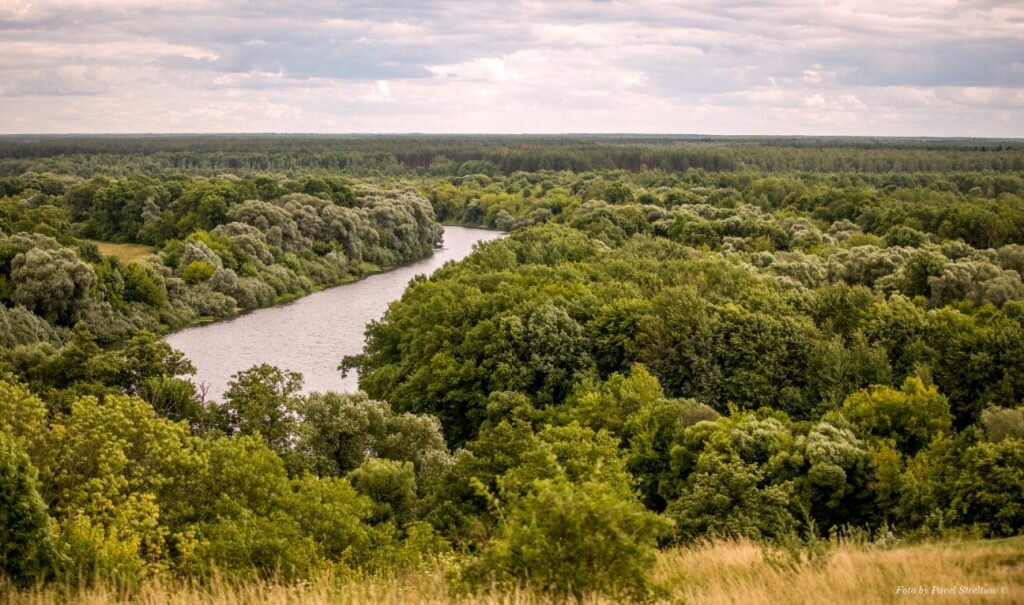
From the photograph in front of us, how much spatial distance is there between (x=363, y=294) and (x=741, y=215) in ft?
116

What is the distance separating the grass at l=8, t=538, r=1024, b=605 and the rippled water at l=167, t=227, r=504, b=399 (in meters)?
34.7

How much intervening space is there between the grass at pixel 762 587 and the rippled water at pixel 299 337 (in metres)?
34.7

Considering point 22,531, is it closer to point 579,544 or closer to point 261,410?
point 579,544

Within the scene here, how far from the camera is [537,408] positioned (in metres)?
40.2

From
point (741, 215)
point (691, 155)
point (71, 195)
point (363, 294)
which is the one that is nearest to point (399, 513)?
point (363, 294)

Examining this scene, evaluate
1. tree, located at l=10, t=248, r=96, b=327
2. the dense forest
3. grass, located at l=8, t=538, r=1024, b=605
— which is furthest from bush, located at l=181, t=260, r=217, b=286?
grass, located at l=8, t=538, r=1024, b=605

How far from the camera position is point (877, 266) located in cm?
5816

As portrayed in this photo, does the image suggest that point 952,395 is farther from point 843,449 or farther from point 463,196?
point 463,196

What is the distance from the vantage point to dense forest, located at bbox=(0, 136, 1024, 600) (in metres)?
17.2

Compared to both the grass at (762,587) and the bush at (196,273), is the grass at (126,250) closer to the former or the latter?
the bush at (196,273)

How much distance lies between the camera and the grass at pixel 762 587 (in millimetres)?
11875

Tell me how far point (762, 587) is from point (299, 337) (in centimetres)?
5259

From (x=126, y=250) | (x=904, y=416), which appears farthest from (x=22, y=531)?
(x=126, y=250)

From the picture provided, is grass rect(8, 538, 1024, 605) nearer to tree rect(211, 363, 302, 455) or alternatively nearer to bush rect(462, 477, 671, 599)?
bush rect(462, 477, 671, 599)
